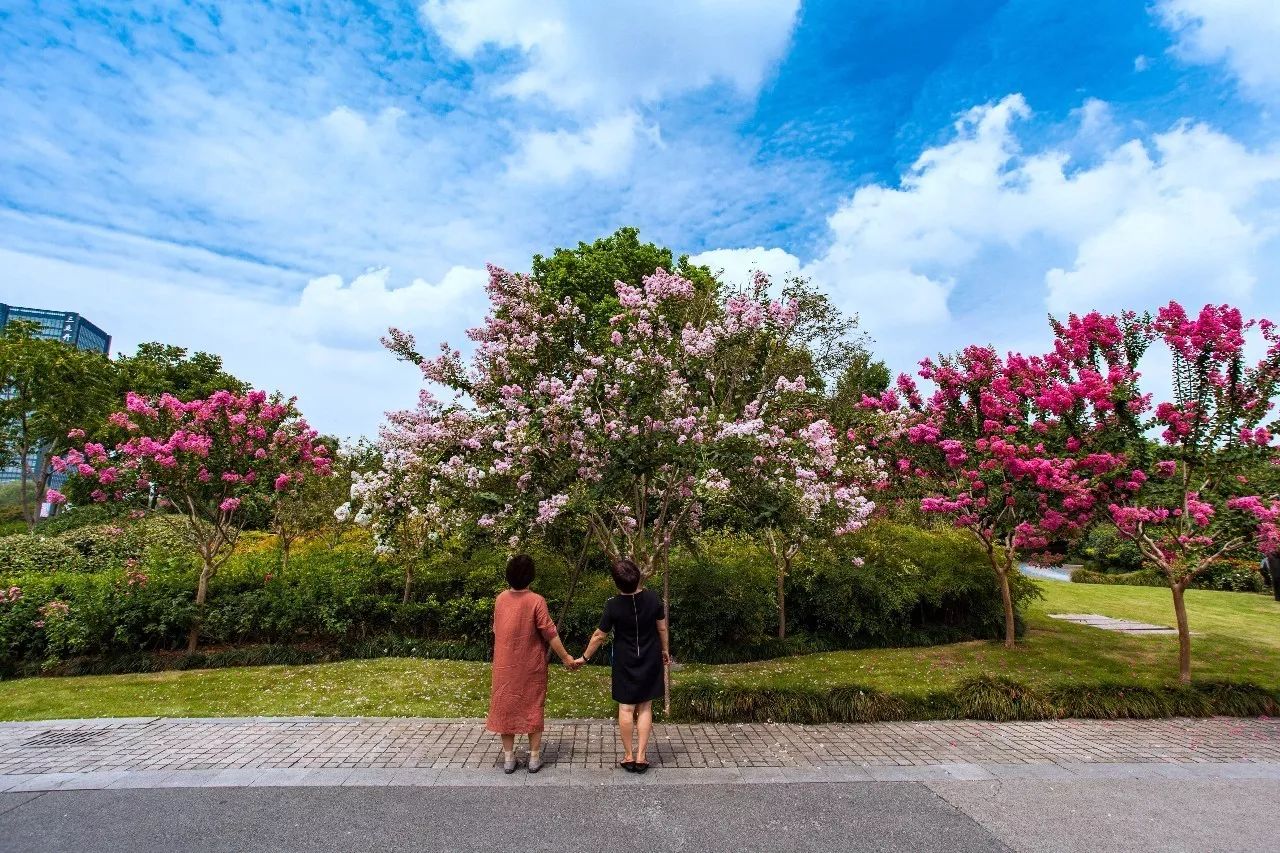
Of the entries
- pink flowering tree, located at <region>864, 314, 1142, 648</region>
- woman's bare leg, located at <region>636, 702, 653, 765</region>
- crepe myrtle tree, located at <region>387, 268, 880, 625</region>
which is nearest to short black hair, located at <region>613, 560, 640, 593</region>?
woman's bare leg, located at <region>636, 702, 653, 765</region>

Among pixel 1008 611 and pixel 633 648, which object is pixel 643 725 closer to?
pixel 633 648

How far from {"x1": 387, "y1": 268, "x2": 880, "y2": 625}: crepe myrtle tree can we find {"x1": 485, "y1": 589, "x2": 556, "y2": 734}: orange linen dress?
1431 mm

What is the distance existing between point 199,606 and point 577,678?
6006 millimetres

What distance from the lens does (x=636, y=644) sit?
5.39 metres

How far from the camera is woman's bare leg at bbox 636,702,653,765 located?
17.2ft

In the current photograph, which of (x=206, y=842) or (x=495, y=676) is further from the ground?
(x=495, y=676)

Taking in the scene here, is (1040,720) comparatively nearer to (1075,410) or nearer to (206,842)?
(1075,410)

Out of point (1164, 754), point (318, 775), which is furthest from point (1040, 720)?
point (318, 775)

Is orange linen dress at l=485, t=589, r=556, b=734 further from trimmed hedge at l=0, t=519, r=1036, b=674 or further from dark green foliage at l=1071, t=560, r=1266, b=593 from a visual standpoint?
dark green foliage at l=1071, t=560, r=1266, b=593

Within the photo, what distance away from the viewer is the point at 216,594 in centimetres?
1040

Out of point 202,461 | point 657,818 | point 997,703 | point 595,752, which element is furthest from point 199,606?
point 997,703

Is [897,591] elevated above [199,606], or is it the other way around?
[897,591]

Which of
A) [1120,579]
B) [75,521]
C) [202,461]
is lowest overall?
[1120,579]

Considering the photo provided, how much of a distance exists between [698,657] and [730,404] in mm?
4382
